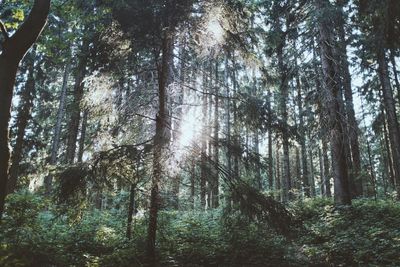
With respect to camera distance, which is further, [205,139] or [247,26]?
[247,26]

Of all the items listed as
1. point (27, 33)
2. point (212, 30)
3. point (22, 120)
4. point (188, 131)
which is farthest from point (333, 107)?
point (22, 120)

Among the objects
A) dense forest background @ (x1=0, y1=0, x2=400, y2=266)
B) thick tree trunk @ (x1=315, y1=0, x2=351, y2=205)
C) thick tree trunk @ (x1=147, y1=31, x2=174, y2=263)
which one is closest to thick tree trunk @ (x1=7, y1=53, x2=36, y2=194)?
dense forest background @ (x1=0, y1=0, x2=400, y2=266)

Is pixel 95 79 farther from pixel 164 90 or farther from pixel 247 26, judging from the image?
pixel 247 26

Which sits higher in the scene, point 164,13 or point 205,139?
point 164,13

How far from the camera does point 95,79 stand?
28.0 ft

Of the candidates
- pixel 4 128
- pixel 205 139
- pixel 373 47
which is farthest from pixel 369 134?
pixel 4 128

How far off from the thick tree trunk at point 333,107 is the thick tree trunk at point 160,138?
5826mm

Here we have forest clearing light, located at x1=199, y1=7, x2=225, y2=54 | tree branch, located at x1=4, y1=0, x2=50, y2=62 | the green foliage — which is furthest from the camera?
forest clearing light, located at x1=199, y1=7, x2=225, y2=54

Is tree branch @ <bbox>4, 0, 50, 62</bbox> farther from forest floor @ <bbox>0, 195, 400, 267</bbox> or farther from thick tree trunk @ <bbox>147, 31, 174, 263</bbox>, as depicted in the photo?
forest floor @ <bbox>0, 195, 400, 267</bbox>

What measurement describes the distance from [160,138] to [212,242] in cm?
425

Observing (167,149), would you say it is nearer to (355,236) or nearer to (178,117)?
(178,117)

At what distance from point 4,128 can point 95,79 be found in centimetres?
304

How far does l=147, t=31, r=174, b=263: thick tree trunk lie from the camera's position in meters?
7.26

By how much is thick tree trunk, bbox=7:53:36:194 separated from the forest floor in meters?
6.83
